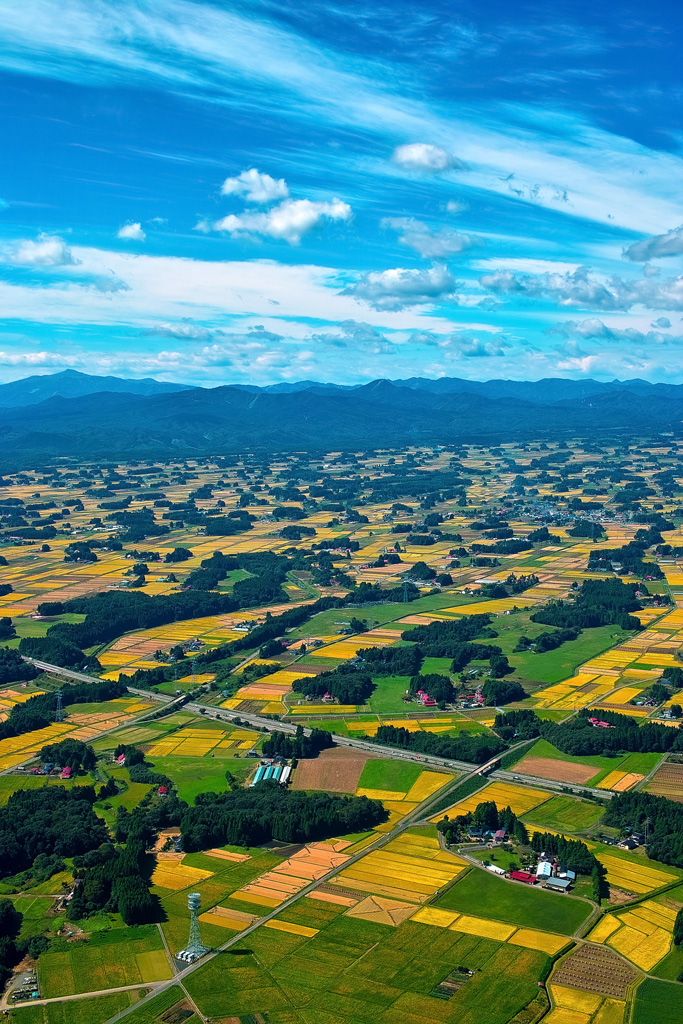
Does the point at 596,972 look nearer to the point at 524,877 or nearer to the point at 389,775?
the point at 524,877

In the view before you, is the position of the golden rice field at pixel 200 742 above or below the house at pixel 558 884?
above

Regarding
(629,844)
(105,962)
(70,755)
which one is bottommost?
(105,962)

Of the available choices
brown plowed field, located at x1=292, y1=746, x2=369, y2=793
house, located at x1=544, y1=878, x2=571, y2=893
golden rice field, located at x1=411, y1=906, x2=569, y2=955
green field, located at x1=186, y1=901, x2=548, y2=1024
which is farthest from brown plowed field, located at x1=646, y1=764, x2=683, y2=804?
green field, located at x1=186, y1=901, x2=548, y2=1024

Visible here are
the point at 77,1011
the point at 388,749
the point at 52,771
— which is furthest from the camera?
the point at 388,749

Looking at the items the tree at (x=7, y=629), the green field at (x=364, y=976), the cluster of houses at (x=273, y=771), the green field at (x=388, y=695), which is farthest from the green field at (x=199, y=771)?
the tree at (x=7, y=629)

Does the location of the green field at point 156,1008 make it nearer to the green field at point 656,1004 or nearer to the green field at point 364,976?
the green field at point 364,976

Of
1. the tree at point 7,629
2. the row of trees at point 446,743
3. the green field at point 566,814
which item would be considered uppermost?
the tree at point 7,629


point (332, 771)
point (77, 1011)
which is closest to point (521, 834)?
point (332, 771)
